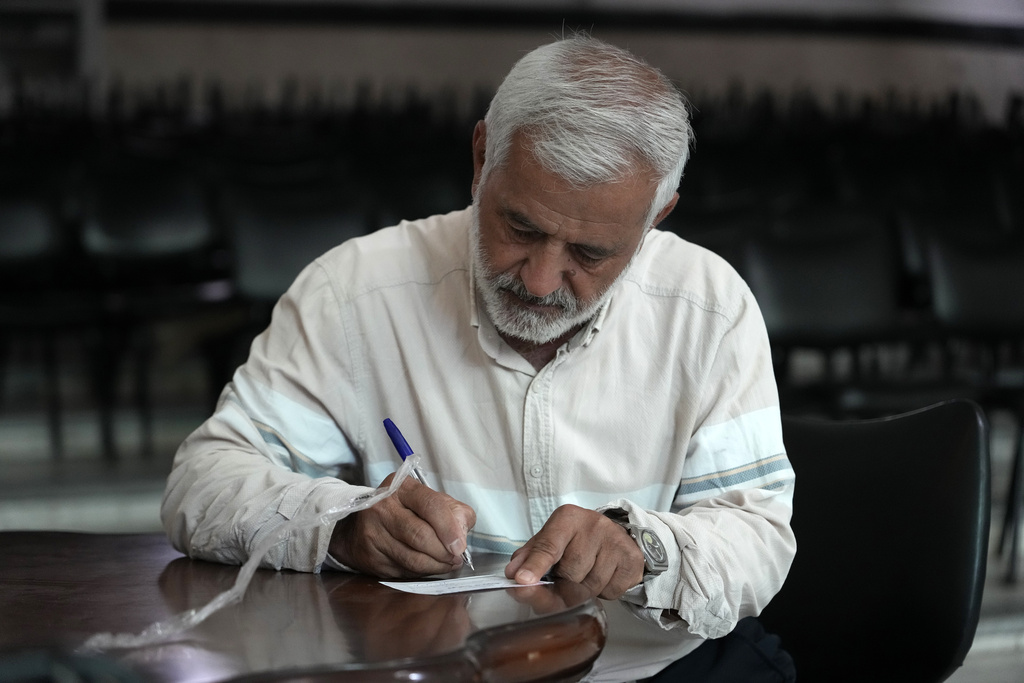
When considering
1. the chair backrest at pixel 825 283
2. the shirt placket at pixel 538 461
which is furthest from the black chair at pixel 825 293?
the shirt placket at pixel 538 461

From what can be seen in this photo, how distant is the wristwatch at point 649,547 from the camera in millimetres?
1223

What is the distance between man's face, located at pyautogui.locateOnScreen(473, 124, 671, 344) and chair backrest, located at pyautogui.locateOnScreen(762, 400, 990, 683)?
507 mm

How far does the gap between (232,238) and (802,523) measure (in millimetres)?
2795

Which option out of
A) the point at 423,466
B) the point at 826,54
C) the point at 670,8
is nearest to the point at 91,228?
the point at 423,466

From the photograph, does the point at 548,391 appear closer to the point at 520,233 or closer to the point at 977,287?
the point at 520,233

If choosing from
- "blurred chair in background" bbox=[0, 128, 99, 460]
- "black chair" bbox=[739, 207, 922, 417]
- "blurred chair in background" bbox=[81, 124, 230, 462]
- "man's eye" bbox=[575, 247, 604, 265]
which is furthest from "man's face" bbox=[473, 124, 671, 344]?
"blurred chair in background" bbox=[0, 128, 99, 460]

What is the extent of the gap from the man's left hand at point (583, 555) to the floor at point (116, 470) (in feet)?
6.31

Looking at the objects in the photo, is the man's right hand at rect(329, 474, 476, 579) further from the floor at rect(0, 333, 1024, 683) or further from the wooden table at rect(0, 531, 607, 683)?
the floor at rect(0, 333, 1024, 683)

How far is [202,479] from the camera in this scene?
136 cm

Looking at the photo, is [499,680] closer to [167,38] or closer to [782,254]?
[782,254]

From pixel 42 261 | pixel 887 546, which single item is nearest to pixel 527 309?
pixel 887 546

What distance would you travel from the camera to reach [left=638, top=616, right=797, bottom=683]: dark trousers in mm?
1434

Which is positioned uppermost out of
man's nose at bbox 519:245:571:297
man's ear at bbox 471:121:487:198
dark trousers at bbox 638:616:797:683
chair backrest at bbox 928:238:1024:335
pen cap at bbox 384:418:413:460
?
man's ear at bbox 471:121:487:198

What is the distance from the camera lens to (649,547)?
1.23 m
